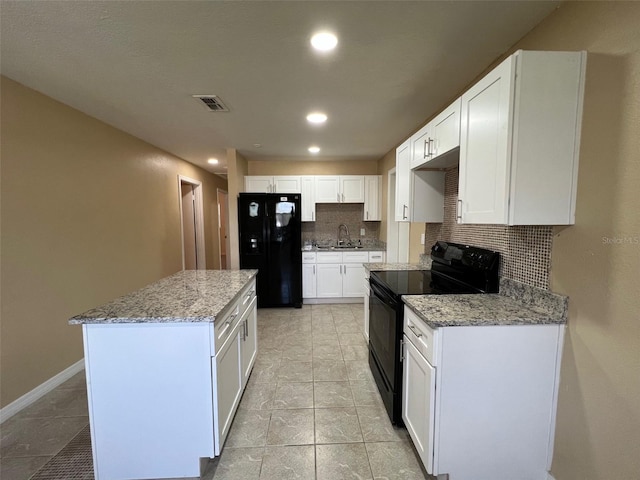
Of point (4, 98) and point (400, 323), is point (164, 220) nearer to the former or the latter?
point (4, 98)

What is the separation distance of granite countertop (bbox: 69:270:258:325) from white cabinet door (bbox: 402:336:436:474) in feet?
3.61

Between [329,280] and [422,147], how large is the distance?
105 inches

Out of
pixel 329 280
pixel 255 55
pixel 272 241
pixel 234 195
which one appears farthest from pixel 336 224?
pixel 255 55

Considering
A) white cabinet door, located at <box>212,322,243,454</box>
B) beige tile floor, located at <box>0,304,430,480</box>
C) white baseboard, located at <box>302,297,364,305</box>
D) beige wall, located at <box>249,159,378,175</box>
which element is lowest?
beige tile floor, located at <box>0,304,430,480</box>

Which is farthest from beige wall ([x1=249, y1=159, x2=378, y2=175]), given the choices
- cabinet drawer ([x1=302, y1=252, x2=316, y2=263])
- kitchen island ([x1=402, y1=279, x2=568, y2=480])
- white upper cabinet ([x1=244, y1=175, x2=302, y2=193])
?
kitchen island ([x1=402, y1=279, x2=568, y2=480])

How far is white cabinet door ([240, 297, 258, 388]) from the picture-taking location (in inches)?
82.6

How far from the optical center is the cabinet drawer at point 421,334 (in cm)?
134

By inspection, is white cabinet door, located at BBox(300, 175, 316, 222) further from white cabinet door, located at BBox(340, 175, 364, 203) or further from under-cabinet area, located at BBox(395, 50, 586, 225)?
under-cabinet area, located at BBox(395, 50, 586, 225)

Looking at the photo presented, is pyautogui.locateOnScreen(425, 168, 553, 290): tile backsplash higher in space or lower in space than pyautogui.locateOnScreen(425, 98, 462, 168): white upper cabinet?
lower

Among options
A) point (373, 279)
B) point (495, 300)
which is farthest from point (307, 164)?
point (495, 300)

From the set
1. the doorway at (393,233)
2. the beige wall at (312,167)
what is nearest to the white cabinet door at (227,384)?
the doorway at (393,233)

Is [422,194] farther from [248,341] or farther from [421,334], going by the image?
[248,341]

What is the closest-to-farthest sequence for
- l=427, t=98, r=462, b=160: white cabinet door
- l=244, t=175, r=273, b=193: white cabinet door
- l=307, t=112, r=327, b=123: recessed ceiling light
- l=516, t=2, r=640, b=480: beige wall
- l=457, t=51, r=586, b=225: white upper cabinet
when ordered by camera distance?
l=516, t=2, r=640, b=480: beige wall → l=457, t=51, r=586, b=225: white upper cabinet → l=427, t=98, r=462, b=160: white cabinet door → l=307, t=112, r=327, b=123: recessed ceiling light → l=244, t=175, r=273, b=193: white cabinet door

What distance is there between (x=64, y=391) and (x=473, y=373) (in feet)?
9.86
